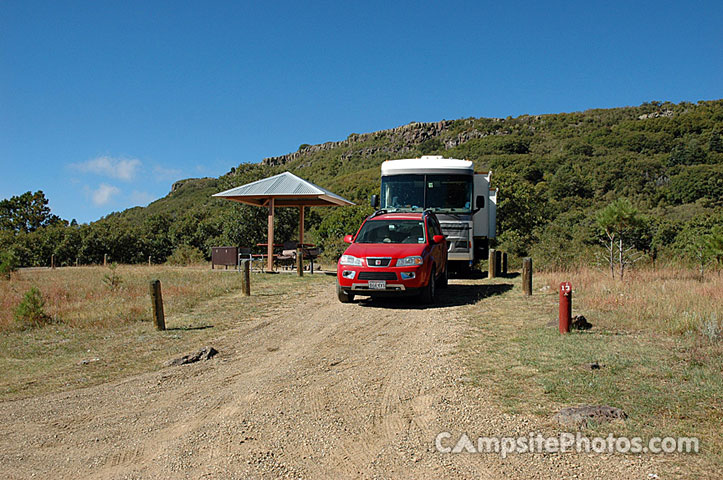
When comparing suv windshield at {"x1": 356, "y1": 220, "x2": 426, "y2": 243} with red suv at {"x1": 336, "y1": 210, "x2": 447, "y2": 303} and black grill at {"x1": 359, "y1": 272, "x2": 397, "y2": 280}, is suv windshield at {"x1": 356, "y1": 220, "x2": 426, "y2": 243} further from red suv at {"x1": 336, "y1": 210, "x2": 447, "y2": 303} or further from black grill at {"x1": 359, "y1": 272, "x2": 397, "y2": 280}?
black grill at {"x1": 359, "y1": 272, "x2": 397, "y2": 280}

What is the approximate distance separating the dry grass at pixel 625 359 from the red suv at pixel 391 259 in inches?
53.3

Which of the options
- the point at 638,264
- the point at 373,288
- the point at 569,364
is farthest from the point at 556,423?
the point at 638,264

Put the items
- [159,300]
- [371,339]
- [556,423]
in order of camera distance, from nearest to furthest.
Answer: [556,423] → [371,339] → [159,300]

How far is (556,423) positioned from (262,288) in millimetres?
11368

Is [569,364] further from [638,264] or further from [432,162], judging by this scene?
[638,264]

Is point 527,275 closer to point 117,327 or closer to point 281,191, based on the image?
point 117,327

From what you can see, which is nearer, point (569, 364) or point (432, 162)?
point (569, 364)

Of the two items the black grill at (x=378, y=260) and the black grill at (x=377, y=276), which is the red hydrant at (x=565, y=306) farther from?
the black grill at (x=378, y=260)

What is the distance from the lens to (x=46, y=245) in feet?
125

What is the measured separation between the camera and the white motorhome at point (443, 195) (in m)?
15.2

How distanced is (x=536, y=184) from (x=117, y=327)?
5074 centimetres

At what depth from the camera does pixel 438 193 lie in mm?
15477

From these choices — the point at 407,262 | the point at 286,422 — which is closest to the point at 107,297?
the point at 407,262

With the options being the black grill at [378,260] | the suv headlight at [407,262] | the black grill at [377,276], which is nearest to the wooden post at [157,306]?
the black grill at [377,276]
